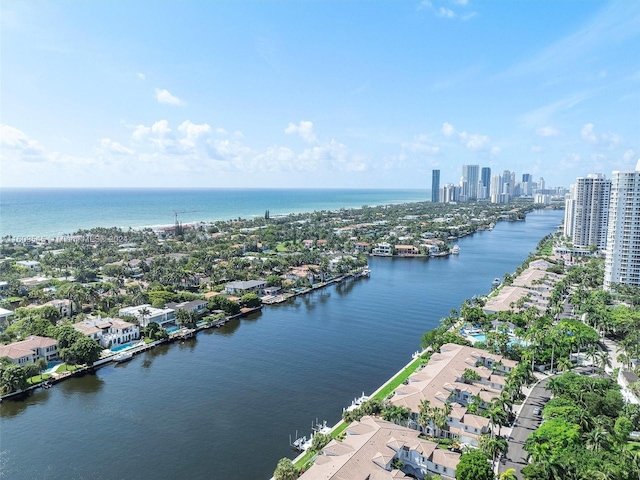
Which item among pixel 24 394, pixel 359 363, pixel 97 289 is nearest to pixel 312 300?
pixel 359 363

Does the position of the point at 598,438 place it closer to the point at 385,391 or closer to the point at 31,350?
the point at 385,391

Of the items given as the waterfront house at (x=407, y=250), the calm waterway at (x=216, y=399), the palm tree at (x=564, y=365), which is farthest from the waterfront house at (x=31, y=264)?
the palm tree at (x=564, y=365)

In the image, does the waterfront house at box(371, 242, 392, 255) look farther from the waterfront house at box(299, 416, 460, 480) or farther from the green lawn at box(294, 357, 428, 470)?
the waterfront house at box(299, 416, 460, 480)

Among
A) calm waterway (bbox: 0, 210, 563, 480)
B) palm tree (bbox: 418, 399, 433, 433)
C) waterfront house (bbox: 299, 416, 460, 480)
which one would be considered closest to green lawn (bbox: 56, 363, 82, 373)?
calm waterway (bbox: 0, 210, 563, 480)

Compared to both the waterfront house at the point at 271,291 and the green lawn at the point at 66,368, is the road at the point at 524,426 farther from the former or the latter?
the waterfront house at the point at 271,291

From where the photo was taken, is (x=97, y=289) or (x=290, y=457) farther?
(x=97, y=289)

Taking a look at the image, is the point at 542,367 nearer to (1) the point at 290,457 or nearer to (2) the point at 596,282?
(1) the point at 290,457
